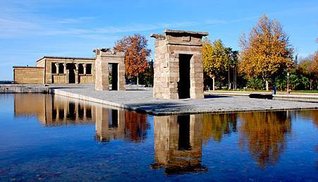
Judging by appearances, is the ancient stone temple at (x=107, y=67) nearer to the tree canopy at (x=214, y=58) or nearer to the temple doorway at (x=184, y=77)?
the temple doorway at (x=184, y=77)

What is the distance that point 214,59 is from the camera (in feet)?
179

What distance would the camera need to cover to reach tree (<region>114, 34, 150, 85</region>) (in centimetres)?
6381

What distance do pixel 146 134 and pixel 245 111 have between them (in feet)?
28.2

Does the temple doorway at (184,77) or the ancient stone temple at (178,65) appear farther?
the temple doorway at (184,77)

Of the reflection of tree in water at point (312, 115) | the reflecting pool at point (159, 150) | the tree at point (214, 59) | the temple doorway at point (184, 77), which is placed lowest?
the reflecting pool at point (159, 150)

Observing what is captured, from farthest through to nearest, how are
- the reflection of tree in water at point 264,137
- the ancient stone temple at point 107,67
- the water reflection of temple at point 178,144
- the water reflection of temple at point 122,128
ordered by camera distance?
the ancient stone temple at point 107,67, the water reflection of temple at point 122,128, the reflection of tree in water at point 264,137, the water reflection of temple at point 178,144

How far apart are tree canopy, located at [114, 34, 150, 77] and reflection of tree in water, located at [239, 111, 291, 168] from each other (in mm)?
49836

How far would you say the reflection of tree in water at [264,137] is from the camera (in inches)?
305

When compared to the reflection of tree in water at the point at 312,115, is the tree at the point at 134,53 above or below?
above

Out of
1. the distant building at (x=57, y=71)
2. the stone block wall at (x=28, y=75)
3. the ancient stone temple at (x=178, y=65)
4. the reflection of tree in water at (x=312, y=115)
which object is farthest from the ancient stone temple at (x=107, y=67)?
the stone block wall at (x=28, y=75)

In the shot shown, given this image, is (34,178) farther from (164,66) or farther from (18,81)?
(18,81)

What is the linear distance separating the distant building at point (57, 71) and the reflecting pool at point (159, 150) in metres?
56.7

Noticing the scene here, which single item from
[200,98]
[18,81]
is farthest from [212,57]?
[18,81]

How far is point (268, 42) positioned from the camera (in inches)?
1752
